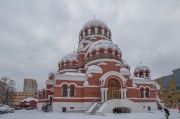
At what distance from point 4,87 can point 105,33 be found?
91.1 ft

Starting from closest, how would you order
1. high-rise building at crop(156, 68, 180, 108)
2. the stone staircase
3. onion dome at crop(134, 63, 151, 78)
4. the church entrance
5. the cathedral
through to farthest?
the stone staircase → the cathedral → the church entrance → onion dome at crop(134, 63, 151, 78) → high-rise building at crop(156, 68, 180, 108)

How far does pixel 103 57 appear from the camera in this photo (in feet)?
99.3

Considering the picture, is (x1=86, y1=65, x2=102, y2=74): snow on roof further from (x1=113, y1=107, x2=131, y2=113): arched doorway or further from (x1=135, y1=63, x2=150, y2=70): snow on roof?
(x1=135, y1=63, x2=150, y2=70): snow on roof

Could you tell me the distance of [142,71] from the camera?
42125mm

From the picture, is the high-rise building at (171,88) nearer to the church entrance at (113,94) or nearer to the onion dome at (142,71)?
the onion dome at (142,71)

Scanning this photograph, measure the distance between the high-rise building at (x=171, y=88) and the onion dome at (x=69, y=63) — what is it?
45.3 m

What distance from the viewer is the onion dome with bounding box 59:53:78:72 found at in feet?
126

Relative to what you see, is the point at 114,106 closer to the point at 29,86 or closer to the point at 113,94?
the point at 113,94

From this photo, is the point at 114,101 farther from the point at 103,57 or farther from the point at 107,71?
Answer: the point at 103,57

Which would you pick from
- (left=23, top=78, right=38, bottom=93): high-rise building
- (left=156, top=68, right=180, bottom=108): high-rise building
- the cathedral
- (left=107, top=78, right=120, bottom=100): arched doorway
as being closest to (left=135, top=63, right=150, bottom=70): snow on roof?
the cathedral

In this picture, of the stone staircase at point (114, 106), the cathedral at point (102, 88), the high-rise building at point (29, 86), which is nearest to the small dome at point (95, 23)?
the cathedral at point (102, 88)

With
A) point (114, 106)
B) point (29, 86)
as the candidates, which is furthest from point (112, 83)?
point (29, 86)

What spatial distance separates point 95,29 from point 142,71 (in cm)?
1487

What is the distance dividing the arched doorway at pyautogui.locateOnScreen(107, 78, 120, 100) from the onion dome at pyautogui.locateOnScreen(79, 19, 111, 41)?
13.1 metres
